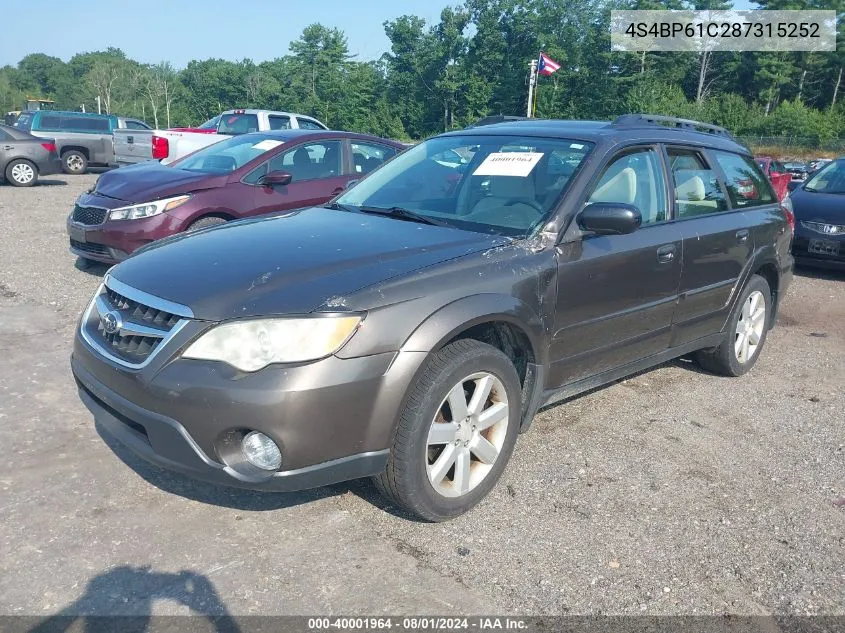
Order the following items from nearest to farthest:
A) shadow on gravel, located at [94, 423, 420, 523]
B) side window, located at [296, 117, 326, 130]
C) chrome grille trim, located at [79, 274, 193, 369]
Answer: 1. chrome grille trim, located at [79, 274, 193, 369]
2. shadow on gravel, located at [94, 423, 420, 523]
3. side window, located at [296, 117, 326, 130]

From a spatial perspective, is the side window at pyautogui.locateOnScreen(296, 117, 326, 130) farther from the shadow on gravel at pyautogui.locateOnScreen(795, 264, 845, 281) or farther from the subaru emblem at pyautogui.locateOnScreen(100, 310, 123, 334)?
the subaru emblem at pyautogui.locateOnScreen(100, 310, 123, 334)

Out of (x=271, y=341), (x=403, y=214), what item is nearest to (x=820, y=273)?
(x=403, y=214)

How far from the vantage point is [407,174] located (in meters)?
4.34

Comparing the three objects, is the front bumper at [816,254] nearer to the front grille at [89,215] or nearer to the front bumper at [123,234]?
the front bumper at [123,234]

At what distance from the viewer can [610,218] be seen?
135 inches

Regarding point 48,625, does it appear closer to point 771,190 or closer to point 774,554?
point 774,554

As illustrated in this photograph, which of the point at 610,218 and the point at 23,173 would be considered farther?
the point at 23,173

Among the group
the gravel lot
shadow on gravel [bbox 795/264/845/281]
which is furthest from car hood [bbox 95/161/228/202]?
shadow on gravel [bbox 795/264/845/281]

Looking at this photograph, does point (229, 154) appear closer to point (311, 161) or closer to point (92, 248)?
point (311, 161)

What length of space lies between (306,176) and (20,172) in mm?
11785

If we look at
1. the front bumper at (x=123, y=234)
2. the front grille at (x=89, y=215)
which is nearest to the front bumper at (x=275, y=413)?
the front bumper at (x=123, y=234)

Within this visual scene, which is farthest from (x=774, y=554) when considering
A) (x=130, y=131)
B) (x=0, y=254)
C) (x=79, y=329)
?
(x=130, y=131)

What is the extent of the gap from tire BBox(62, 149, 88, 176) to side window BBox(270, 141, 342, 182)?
14370 mm

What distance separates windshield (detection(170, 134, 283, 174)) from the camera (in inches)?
289
